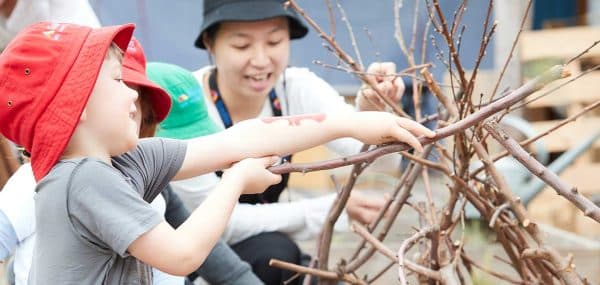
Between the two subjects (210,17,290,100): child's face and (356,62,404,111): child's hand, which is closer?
(356,62,404,111): child's hand

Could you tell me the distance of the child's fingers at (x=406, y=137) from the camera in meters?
1.64

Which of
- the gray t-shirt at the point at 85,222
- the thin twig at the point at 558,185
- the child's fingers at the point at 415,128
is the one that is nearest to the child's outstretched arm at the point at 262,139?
the child's fingers at the point at 415,128

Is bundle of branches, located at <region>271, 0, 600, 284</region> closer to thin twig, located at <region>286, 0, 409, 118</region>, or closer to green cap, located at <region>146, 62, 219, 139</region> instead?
thin twig, located at <region>286, 0, 409, 118</region>

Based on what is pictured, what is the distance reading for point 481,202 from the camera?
202 cm

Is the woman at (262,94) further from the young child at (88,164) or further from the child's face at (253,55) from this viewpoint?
the young child at (88,164)

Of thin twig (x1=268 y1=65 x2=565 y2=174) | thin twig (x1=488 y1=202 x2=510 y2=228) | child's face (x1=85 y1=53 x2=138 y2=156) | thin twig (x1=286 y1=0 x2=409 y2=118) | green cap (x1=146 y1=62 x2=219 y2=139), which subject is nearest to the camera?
thin twig (x1=268 y1=65 x2=565 y2=174)

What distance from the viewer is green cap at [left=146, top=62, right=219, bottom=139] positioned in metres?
2.49

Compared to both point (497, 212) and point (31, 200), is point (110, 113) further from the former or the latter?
point (497, 212)

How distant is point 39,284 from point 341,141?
1.45m

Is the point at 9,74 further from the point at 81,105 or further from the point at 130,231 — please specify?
the point at 130,231

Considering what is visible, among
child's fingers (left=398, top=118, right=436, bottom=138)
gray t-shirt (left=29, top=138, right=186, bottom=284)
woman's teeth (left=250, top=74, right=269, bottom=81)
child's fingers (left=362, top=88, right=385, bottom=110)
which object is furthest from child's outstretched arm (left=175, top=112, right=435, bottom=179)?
woman's teeth (left=250, top=74, right=269, bottom=81)

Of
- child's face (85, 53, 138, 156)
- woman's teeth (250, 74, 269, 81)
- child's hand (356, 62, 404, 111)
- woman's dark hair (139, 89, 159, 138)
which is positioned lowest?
woman's teeth (250, 74, 269, 81)

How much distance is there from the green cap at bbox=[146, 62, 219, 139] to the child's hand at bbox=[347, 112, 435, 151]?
81 cm

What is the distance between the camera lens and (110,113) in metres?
1.61
